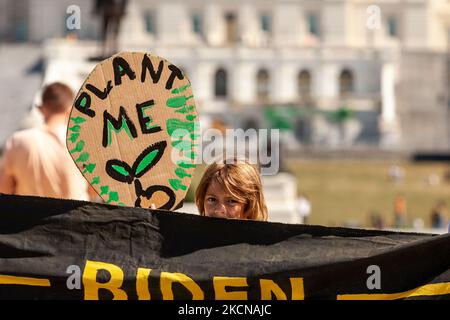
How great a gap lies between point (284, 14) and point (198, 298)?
225ft

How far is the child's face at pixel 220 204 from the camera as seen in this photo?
19.9 ft

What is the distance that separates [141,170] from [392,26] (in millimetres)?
69438

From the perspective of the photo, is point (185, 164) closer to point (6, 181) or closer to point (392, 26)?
point (6, 181)

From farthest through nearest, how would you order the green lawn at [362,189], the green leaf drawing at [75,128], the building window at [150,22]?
the building window at [150,22], the green lawn at [362,189], the green leaf drawing at [75,128]

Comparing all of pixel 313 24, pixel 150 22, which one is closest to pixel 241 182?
pixel 150 22

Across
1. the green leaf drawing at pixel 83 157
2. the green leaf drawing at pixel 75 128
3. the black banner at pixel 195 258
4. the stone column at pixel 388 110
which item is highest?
the stone column at pixel 388 110

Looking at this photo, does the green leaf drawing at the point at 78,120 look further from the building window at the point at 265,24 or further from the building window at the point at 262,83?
the building window at the point at 265,24

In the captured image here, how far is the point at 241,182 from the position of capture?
6055mm

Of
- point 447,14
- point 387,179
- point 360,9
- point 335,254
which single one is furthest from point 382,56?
point 335,254

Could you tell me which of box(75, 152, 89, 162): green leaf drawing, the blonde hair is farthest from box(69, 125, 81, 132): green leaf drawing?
the blonde hair

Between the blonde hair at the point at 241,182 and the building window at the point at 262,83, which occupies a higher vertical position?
the building window at the point at 262,83

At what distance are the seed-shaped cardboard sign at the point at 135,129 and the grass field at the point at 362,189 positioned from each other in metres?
25.0

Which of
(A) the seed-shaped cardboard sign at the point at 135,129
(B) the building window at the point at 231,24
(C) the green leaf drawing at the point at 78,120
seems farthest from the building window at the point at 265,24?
(C) the green leaf drawing at the point at 78,120

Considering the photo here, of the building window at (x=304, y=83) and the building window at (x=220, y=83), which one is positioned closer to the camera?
the building window at (x=220, y=83)
